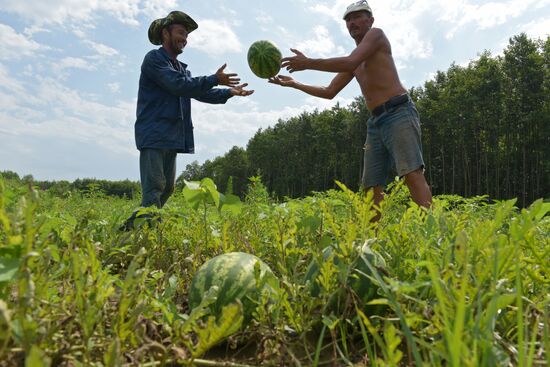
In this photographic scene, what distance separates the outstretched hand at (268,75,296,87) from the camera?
19.8ft

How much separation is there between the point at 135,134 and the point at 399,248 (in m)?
4.23

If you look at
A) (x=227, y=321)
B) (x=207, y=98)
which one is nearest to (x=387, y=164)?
(x=207, y=98)

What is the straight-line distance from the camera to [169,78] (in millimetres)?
4895

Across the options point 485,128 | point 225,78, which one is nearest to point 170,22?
point 225,78

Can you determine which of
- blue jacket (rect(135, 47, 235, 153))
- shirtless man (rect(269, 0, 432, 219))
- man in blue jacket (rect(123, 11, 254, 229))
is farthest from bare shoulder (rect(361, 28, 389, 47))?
blue jacket (rect(135, 47, 235, 153))

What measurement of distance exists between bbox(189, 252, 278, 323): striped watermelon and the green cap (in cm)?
468

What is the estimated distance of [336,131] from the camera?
210 ft

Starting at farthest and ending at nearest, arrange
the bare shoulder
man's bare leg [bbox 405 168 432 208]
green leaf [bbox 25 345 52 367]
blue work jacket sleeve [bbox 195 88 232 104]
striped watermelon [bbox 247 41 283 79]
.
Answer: blue work jacket sleeve [bbox 195 88 232 104] < striped watermelon [bbox 247 41 283 79] < the bare shoulder < man's bare leg [bbox 405 168 432 208] < green leaf [bbox 25 345 52 367]

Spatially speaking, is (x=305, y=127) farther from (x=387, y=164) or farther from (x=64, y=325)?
(x=64, y=325)

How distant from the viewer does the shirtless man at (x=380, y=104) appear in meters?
4.64

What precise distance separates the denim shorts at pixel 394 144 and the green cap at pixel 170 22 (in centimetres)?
280

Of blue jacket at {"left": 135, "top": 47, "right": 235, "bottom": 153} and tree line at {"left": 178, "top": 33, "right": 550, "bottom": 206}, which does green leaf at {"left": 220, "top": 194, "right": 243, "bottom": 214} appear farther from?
tree line at {"left": 178, "top": 33, "right": 550, "bottom": 206}

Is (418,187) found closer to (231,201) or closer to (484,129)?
(231,201)

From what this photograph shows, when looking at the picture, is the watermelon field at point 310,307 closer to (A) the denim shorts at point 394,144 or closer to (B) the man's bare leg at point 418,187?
(B) the man's bare leg at point 418,187
